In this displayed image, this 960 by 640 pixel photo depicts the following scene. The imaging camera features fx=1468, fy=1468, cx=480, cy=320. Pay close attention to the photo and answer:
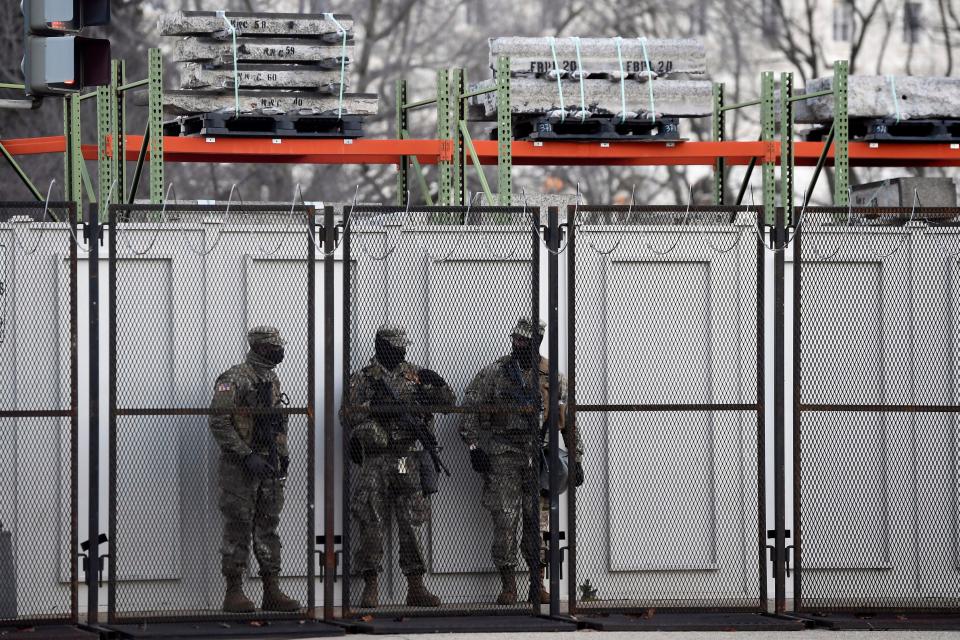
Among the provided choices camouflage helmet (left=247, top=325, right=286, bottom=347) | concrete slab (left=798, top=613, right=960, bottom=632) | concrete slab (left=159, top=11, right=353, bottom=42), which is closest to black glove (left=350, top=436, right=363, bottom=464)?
camouflage helmet (left=247, top=325, right=286, bottom=347)

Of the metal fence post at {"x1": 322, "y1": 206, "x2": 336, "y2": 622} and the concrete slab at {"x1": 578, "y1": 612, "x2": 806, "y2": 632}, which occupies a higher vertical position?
the metal fence post at {"x1": 322, "y1": 206, "x2": 336, "y2": 622}

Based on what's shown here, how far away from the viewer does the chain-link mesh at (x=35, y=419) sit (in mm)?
9695

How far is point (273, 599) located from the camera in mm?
9750

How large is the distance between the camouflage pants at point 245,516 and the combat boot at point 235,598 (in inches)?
2.2

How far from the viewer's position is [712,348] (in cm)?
1040

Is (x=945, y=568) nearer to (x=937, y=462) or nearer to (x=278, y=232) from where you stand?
(x=937, y=462)

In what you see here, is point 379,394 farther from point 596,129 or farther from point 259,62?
point 596,129

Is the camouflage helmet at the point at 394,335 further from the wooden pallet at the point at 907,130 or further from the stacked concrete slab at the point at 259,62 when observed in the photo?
the wooden pallet at the point at 907,130

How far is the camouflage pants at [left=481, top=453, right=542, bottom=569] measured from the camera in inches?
390

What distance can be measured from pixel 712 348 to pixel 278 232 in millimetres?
3149

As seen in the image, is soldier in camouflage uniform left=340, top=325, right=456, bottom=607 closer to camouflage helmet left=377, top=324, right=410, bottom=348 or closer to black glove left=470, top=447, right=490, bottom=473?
camouflage helmet left=377, top=324, right=410, bottom=348

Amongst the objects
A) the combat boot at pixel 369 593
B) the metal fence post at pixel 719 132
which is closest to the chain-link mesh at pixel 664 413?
the combat boot at pixel 369 593

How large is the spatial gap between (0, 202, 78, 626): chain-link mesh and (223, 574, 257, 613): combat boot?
1026mm

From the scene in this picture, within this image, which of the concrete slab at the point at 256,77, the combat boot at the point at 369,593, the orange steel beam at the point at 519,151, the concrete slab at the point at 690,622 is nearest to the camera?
the concrete slab at the point at 690,622
